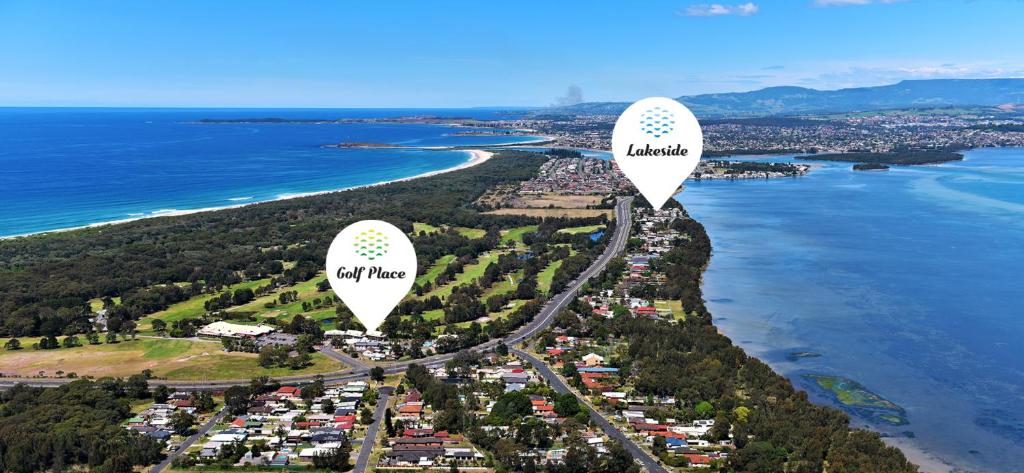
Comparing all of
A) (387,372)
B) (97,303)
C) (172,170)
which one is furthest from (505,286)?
(172,170)

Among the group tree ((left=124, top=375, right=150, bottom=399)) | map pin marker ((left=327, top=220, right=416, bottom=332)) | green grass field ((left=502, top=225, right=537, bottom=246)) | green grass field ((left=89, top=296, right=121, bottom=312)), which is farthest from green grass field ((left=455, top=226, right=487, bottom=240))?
map pin marker ((left=327, top=220, right=416, bottom=332))

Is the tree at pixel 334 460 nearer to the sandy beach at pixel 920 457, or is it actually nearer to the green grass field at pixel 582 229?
the sandy beach at pixel 920 457

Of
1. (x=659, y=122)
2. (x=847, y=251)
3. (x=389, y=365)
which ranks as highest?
(x=659, y=122)

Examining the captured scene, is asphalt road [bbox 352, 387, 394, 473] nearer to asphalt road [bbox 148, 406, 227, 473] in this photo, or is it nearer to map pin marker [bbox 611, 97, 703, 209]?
asphalt road [bbox 148, 406, 227, 473]

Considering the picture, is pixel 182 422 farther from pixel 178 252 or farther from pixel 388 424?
pixel 178 252

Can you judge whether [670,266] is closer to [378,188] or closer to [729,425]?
[729,425]

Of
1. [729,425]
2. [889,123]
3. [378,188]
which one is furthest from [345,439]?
[889,123]
